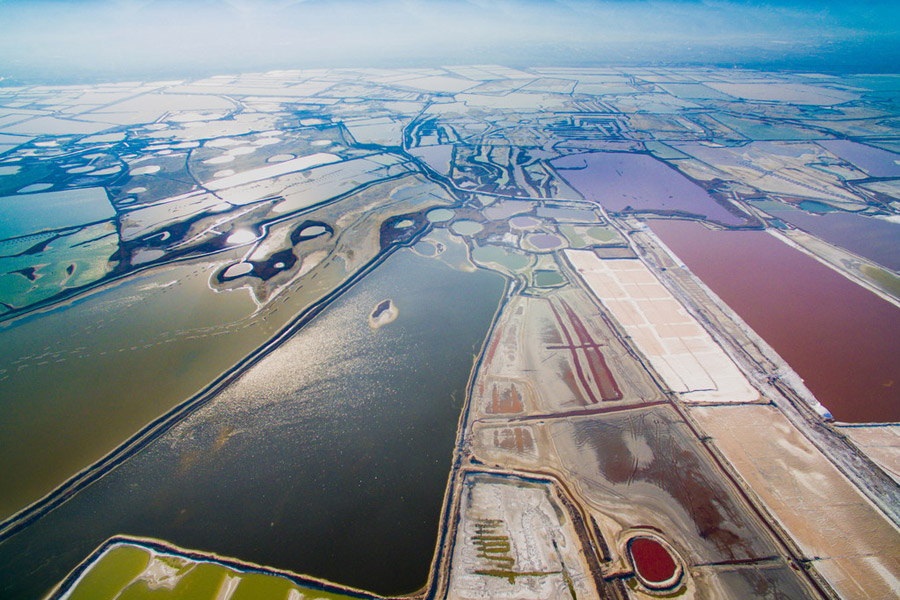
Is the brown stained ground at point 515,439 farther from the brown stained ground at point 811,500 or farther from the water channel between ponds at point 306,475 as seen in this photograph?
the brown stained ground at point 811,500

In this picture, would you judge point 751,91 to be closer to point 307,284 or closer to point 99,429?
point 307,284

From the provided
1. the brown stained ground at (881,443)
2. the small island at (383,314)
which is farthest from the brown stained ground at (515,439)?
the brown stained ground at (881,443)

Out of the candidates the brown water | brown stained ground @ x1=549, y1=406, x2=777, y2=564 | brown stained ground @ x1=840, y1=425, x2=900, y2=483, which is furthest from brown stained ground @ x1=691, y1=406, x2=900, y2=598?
the brown water

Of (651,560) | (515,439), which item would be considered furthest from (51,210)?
(651,560)

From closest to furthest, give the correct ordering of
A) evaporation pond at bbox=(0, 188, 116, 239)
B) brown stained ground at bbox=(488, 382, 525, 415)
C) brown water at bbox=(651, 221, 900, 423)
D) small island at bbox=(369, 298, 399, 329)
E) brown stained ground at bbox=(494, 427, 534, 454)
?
brown stained ground at bbox=(494, 427, 534, 454), brown stained ground at bbox=(488, 382, 525, 415), brown water at bbox=(651, 221, 900, 423), small island at bbox=(369, 298, 399, 329), evaporation pond at bbox=(0, 188, 116, 239)

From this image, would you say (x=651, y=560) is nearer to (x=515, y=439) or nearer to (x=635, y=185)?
(x=515, y=439)

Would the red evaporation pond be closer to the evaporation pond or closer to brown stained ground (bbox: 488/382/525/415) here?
brown stained ground (bbox: 488/382/525/415)
